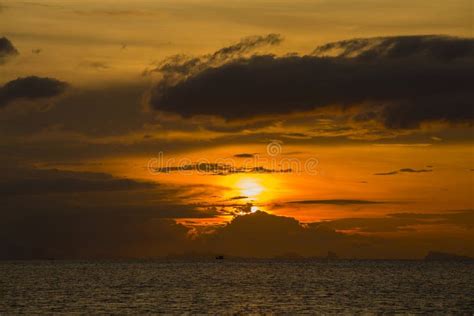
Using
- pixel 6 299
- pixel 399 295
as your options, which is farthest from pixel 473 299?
pixel 6 299

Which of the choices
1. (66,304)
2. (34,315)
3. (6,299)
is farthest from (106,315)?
(6,299)

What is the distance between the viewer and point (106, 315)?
123m

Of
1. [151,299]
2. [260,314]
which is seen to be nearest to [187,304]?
[151,299]

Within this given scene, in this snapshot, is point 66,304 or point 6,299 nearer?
point 66,304

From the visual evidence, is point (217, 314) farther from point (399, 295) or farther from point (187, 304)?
point (399, 295)

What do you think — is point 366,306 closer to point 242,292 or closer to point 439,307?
point 439,307

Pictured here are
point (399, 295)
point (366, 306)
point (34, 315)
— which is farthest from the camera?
point (399, 295)

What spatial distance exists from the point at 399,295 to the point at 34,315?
264ft

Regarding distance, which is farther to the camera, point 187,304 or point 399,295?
point 399,295

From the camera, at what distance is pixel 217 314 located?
123 metres

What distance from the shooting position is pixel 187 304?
5566 inches

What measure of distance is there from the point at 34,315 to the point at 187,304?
1142 inches

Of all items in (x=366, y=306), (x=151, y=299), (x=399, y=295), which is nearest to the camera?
(x=366, y=306)

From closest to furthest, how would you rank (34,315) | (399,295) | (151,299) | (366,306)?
(34,315)
(366,306)
(151,299)
(399,295)
